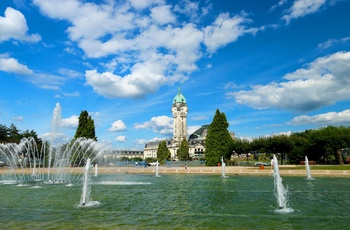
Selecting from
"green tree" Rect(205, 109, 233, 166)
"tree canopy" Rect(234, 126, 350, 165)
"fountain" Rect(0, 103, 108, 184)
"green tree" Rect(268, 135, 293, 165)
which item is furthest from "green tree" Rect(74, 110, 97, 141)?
"green tree" Rect(268, 135, 293, 165)

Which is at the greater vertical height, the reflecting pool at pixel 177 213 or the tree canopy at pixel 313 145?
the tree canopy at pixel 313 145

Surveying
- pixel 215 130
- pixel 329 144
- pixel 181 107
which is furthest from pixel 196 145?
pixel 329 144

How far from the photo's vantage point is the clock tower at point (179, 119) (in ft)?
629

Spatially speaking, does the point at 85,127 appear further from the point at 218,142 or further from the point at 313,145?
the point at 313,145

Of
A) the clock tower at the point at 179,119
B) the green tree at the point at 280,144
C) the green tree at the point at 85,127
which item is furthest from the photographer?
the clock tower at the point at 179,119

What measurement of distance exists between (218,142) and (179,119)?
127895 mm

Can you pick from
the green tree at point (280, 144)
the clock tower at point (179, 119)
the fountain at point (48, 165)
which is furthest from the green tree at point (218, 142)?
the clock tower at point (179, 119)

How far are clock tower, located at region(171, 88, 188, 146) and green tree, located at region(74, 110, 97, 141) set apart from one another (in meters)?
121

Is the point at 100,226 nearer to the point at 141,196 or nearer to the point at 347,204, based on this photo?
the point at 141,196

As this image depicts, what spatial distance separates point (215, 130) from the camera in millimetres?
65438

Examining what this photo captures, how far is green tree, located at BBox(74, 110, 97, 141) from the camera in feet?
228

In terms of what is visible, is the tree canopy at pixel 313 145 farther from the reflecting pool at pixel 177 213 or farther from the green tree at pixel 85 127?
the reflecting pool at pixel 177 213

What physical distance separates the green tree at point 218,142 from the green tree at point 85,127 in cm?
2779

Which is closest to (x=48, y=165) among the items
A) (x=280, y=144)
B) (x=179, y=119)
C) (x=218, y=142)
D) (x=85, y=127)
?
(x=85, y=127)
